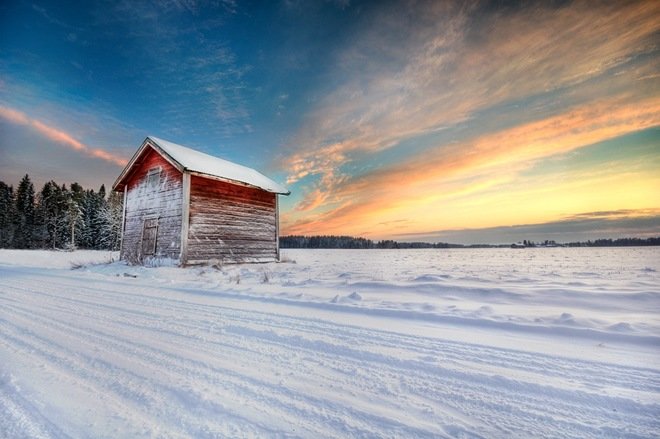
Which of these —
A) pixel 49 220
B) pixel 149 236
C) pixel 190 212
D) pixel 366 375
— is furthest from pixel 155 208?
pixel 49 220

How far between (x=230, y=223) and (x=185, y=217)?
197 centimetres

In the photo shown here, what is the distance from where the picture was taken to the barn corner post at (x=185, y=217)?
1084cm

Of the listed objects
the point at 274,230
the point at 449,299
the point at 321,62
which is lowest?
the point at 449,299

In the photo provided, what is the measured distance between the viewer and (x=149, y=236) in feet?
40.6

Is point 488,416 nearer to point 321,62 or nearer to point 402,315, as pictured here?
point 402,315

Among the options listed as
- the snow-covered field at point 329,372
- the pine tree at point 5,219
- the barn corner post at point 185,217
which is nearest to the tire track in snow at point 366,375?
the snow-covered field at point 329,372

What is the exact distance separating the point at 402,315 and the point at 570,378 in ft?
6.60

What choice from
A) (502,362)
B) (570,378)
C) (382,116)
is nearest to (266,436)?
(502,362)

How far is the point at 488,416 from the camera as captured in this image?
5.13ft

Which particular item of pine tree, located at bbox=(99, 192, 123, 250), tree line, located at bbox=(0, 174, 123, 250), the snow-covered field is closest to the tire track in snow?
the snow-covered field

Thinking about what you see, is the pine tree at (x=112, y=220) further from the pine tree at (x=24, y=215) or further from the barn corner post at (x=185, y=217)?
the barn corner post at (x=185, y=217)

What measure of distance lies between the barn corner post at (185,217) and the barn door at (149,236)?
2.12m

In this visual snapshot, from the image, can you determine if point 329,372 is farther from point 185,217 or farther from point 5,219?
point 5,219

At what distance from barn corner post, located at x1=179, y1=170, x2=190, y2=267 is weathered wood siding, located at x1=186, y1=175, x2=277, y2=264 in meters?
0.15
